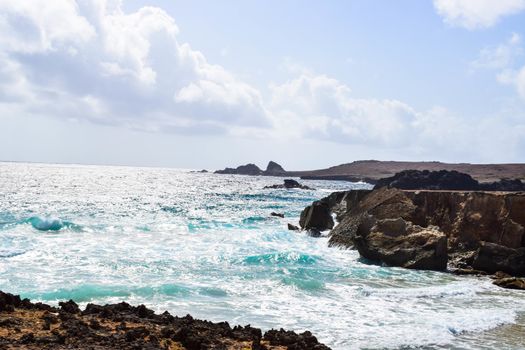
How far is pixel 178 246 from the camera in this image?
90.7ft

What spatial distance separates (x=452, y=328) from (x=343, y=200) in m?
33.6

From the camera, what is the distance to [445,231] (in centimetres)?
2548

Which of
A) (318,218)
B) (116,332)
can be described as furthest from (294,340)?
(318,218)

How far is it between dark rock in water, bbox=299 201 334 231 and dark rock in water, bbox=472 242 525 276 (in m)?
15.5

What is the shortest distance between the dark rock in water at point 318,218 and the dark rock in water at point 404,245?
39.1ft

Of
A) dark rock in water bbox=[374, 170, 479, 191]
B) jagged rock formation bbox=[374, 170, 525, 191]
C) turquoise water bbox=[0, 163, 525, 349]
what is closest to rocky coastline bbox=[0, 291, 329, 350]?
turquoise water bbox=[0, 163, 525, 349]

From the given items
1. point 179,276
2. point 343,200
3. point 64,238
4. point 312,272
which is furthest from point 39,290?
point 343,200

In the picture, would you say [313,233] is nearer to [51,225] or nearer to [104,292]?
[51,225]

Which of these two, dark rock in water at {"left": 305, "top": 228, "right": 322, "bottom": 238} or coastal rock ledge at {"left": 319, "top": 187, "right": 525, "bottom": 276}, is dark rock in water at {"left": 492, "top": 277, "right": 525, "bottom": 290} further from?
dark rock in water at {"left": 305, "top": 228, "right": 322, "bottom": 238}

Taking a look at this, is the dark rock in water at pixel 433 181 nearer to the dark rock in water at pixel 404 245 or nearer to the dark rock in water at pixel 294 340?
the dark rock in water at pixel 404 245

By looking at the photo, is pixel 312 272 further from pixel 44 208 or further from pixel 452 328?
pixel 44 208

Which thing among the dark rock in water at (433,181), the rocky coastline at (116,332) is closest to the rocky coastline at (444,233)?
the rocky coastline at (116,332)

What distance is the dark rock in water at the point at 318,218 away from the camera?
36.6 meters

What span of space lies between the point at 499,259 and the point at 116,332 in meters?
17.2
